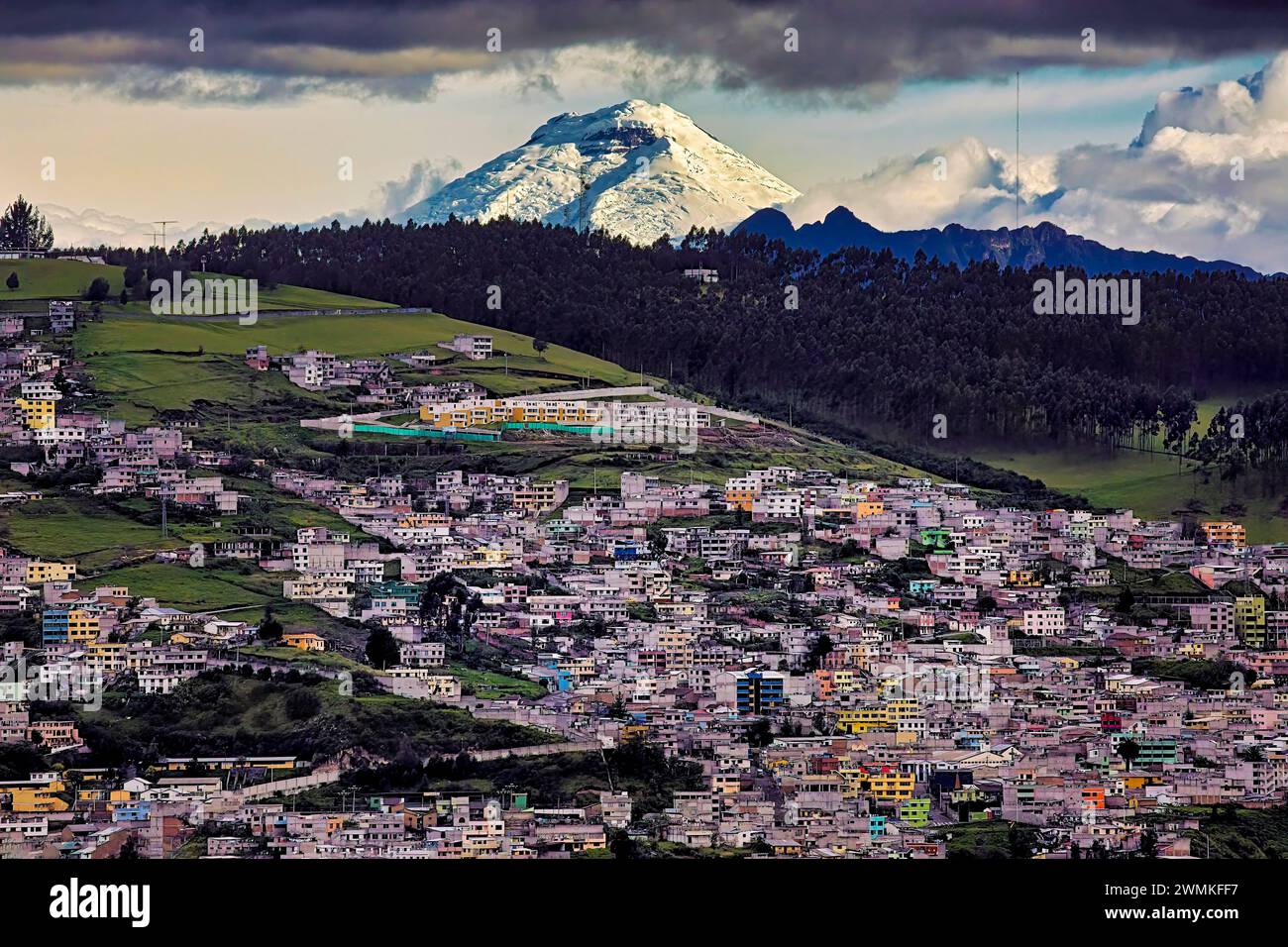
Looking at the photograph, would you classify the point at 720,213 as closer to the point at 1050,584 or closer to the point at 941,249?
the point at 941,249

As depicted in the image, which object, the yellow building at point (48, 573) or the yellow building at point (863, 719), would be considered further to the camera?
the yellow building at point (48, 573)

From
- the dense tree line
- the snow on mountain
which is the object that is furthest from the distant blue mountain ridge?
the dense tree line

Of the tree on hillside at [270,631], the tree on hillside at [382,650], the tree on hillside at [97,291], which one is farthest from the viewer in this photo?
the tree on hillside at [97,291]

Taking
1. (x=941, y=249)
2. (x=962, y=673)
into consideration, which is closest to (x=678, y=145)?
(x=941, y=249)

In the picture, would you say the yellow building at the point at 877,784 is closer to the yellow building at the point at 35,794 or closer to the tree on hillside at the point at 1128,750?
the tree on hillside at the point at 1128,750

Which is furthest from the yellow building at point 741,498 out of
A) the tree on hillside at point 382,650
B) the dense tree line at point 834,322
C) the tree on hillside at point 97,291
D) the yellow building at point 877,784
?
the tree on hillside at point 97,291

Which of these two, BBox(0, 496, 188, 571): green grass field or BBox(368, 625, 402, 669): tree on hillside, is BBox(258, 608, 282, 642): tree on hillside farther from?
BBox(0, 496, 188, 571): green grass field
